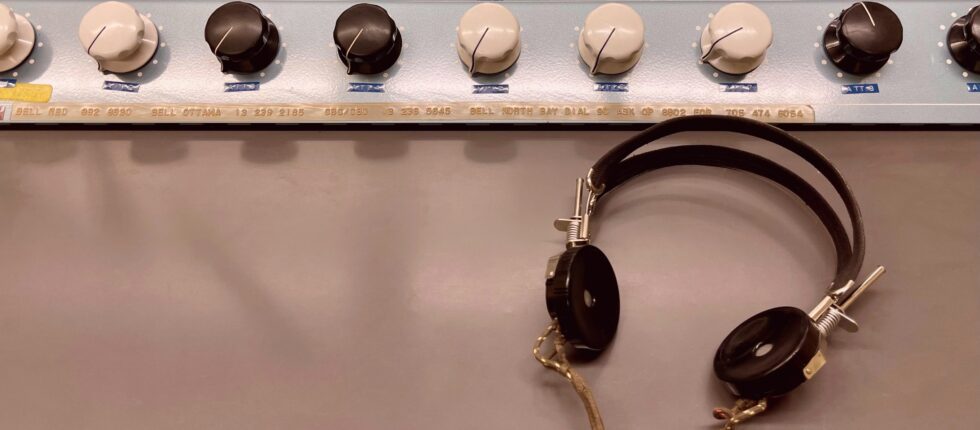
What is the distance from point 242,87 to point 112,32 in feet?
0.37

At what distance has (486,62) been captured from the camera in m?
0.57

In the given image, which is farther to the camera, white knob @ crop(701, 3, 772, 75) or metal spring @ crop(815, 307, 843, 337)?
white knob @ crop(701, 3, 772, 75)

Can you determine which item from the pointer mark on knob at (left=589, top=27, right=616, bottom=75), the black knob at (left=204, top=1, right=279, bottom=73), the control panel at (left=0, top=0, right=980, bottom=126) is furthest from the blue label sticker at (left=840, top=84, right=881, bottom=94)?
the black knob at (left=204, top=1, right=279, bottom=73)

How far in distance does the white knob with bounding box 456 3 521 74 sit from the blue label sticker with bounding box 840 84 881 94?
292mm

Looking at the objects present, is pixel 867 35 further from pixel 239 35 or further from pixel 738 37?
pixel 239 35

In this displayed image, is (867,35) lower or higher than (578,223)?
higher

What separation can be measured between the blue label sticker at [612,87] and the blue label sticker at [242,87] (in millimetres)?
306

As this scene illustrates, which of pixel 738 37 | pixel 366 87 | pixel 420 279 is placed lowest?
pixel 420 279

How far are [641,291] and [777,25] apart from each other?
0.28 metres

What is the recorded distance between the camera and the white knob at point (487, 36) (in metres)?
0.55

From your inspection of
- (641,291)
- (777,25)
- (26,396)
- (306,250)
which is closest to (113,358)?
(26,396)

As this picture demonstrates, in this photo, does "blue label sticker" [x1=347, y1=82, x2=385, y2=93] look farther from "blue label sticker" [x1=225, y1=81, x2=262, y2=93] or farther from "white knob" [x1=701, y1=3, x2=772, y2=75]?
"white knob" [x1=701, y1=3, x2=772, y2=75]

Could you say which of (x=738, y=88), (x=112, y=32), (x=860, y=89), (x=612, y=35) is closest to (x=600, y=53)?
(x=612, y=35)

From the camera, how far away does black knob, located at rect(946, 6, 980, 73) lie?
55cm
